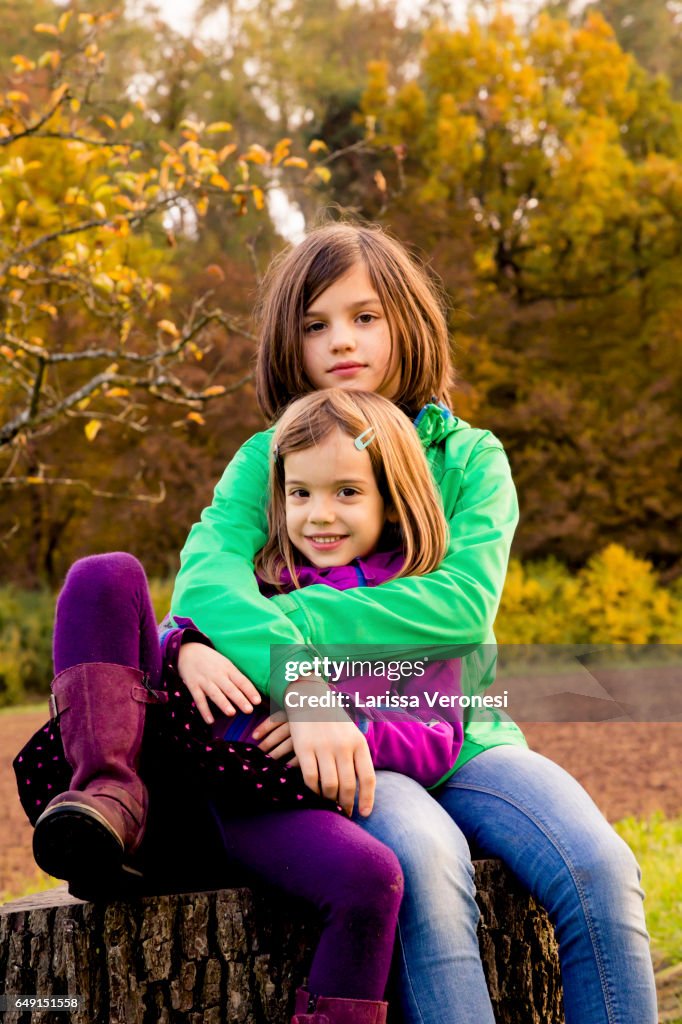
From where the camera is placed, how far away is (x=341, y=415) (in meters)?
2.10

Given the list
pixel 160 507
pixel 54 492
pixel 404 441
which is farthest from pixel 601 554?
pixel 404 441

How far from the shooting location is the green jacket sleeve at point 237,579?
6.29 feet

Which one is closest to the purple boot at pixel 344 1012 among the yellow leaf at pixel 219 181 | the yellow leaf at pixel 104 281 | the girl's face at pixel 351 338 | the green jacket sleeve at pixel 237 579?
the green jacket sleeve at pixel 237 579

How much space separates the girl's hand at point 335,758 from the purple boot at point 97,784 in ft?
0.84

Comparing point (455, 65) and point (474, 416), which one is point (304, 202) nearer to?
point (455, 65)

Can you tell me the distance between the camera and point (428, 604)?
76.9 inches

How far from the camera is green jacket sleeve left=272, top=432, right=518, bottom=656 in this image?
6.39ft

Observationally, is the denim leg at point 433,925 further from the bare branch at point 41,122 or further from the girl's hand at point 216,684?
the bare branch at point 41,122

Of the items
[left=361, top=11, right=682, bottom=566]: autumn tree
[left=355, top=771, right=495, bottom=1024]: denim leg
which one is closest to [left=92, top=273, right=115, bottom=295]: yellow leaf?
[left=355, top=771, right=495, bottom=1024]: denim leg

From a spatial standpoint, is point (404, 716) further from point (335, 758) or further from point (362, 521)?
point (362, 521)

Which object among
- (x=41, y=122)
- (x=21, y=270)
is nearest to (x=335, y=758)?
(x=41, y=122)

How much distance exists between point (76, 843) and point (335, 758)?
422mm

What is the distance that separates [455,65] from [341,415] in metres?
12.2

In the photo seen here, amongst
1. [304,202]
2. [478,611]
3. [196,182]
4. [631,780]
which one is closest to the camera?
[478,611]
